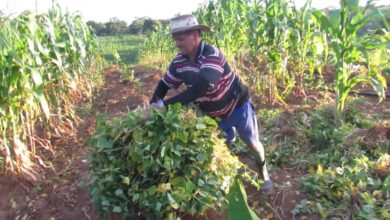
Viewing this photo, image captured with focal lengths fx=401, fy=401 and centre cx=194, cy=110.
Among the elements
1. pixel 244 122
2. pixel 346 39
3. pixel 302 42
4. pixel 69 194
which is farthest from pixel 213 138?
pixel 302 42

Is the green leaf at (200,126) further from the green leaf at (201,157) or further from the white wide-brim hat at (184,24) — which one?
the white wide-brim hat at (184,24)

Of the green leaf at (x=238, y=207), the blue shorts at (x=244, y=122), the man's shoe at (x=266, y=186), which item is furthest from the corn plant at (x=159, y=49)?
the green leaf at (x=238, y=207)

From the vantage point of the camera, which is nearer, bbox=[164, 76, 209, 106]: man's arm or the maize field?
the maize field

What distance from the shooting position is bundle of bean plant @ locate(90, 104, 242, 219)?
2.46 metres

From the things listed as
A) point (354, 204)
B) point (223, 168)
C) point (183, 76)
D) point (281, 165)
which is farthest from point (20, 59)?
point (354, 204)

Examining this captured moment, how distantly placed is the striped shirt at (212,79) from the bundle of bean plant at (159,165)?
15.9 inches

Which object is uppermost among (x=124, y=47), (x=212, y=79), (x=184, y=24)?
(x=184, y=24)

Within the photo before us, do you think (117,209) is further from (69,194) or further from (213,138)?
(69,194)

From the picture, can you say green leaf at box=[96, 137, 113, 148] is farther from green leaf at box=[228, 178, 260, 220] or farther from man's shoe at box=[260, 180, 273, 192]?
green leaf at box=[228, 178, 260, 220]

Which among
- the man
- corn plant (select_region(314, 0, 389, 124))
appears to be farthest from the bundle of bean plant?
corn plant (select_region(314, 0, 389, 124))

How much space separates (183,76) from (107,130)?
827 mm

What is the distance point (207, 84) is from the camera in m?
2.78

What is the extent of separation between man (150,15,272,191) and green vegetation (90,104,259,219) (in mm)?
312

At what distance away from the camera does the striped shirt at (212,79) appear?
284 cm
